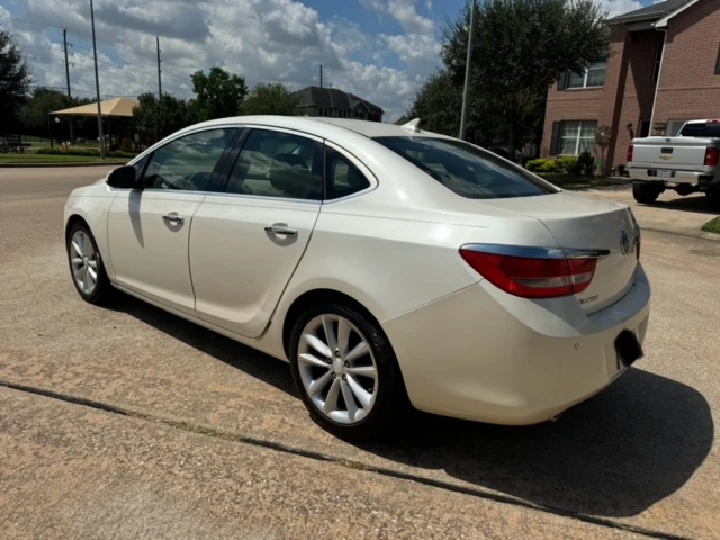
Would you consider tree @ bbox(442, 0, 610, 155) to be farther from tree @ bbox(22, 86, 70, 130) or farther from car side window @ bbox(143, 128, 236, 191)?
tree @ bbox(22, 86, 70, 130)

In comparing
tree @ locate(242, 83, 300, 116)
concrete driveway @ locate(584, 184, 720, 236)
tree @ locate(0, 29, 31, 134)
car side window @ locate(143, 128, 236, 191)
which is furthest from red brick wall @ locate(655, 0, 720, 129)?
tree @ locate(242, 83, 300, 116)

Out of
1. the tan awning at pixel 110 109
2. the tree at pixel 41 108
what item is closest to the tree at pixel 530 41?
the tan awning at pixel 110 109

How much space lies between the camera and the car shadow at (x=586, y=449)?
8.65ft

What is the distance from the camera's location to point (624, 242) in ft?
9.24

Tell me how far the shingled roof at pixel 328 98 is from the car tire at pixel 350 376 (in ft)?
312

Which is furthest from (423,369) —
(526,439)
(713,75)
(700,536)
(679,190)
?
(713,75)

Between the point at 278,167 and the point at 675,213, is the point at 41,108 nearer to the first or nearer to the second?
the point at 675,213

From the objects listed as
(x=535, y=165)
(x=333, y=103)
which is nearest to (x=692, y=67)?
(x=535, y=165)

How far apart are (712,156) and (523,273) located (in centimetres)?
1200

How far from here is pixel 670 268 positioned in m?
7.43

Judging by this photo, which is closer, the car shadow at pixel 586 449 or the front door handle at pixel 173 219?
the car shadow at pixel 586 449

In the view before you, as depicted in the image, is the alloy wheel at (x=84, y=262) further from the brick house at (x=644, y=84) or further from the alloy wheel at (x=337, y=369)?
the brick house at (x=644, y=84)

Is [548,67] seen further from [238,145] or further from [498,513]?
[498,513]

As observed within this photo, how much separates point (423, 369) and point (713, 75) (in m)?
22.3
